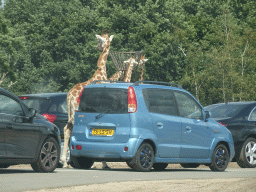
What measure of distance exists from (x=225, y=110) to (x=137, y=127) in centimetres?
442

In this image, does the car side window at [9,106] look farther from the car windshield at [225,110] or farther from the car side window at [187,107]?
the car windshield at [225,110]

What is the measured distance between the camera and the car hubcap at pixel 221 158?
Result: 13984 mm

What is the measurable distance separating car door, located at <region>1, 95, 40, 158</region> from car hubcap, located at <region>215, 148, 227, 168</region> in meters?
4.59

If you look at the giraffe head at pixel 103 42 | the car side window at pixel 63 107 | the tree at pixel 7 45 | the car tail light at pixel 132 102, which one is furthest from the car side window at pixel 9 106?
the tree at pixel 7 45

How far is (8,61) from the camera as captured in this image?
2032 inches

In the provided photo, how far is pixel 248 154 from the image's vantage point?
50.9ft

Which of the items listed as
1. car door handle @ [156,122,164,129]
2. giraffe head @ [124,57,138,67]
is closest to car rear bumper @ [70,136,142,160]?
car door handle @ [156,122,164,129]

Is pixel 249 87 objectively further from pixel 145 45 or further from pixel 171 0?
pixel 171 0

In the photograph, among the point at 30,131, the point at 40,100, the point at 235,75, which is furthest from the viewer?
the point at 235,75

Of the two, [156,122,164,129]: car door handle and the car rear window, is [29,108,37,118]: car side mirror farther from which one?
[156,122,164,129]: car door handle

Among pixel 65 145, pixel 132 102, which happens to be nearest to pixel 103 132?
pixel 132 102

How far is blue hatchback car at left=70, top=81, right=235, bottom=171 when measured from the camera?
1215 cm

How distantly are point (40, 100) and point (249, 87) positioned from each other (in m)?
30.4

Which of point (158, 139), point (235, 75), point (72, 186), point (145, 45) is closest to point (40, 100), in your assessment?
point (158, 139)
